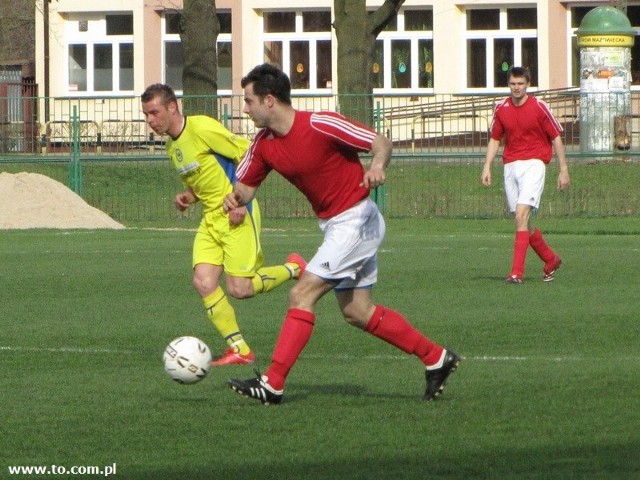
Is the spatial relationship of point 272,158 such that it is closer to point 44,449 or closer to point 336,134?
point 336,134

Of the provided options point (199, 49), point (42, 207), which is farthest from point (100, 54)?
point (42, 207)

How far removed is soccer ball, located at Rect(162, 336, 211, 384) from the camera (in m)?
8.83

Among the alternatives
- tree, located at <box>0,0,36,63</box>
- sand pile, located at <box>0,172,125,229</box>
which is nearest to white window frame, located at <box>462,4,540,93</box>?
tree, located at <box>0,0,36,63</box>

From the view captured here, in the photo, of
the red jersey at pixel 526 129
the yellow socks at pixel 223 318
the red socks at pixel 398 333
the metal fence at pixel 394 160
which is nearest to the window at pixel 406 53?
the metal fence at pixel 394 160

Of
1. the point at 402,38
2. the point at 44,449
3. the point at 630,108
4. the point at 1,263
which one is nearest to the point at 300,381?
the point at 44,449

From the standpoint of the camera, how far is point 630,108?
90.5 feet

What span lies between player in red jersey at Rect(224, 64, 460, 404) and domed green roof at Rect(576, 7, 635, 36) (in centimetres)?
2424

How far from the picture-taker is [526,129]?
50.4 feet

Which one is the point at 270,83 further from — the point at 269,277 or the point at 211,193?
the point at 269,277

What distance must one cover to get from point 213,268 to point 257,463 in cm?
392

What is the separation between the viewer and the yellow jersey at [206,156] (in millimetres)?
10930

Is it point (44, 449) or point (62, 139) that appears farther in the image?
point (62, 139)

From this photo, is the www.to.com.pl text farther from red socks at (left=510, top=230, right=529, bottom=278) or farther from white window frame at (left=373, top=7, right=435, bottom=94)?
white window frame at (left=373, top=7, right=435, bottom=94)

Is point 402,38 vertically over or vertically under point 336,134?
over
